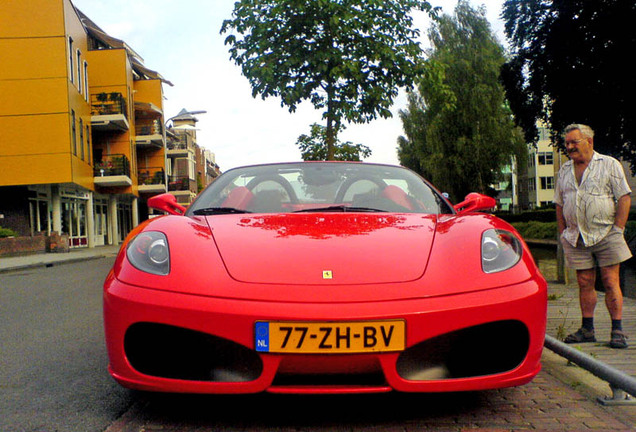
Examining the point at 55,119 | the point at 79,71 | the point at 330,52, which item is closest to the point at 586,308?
the point at 330,52

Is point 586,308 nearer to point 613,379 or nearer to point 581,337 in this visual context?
point 581,337

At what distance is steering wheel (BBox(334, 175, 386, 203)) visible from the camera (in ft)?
13.1

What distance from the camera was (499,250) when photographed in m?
2.87

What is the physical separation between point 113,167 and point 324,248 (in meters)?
32.2

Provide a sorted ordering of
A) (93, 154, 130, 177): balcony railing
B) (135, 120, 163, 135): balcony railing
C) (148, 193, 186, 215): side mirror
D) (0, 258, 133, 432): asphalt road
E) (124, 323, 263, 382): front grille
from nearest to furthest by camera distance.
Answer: (124, 323, 263, 382): front grille, (0, 258, 133, 432): asphalt road, (148, 193, 186, 215): side mirror, (93, 154, 130, 177): balcony railing, (135, 120, 163, 135): balcony railing

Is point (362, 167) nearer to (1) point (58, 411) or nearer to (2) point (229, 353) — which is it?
(2) point (229, 353)

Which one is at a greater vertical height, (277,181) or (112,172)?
(112,172)

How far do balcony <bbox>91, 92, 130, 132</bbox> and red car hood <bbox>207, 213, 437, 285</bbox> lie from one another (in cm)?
3182

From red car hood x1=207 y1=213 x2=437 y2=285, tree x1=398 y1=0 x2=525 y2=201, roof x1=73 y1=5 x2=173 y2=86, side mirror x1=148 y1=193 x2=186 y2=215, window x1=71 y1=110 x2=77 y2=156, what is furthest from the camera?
roof x1=73 y1=5 x2=173 y2=86

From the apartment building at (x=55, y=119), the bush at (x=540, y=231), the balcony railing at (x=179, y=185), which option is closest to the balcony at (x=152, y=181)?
the apartment building at (x=55, y=119)

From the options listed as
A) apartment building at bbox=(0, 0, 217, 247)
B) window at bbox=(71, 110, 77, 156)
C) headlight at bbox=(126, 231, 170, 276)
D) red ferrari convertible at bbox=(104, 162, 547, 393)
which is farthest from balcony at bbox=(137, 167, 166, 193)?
red ferrari convertible at bbox=(104, 162, 547, 393)

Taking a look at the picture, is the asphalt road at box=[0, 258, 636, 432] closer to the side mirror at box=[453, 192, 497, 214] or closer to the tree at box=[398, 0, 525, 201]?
the side mirror at box=[453, 192, 497, 214]

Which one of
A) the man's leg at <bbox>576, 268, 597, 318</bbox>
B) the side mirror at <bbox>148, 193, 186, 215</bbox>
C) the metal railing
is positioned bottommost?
the metal railing

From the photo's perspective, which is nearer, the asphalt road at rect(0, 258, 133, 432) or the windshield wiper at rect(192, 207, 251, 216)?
the asphalt road at rect(0, 258, 133, 432)
